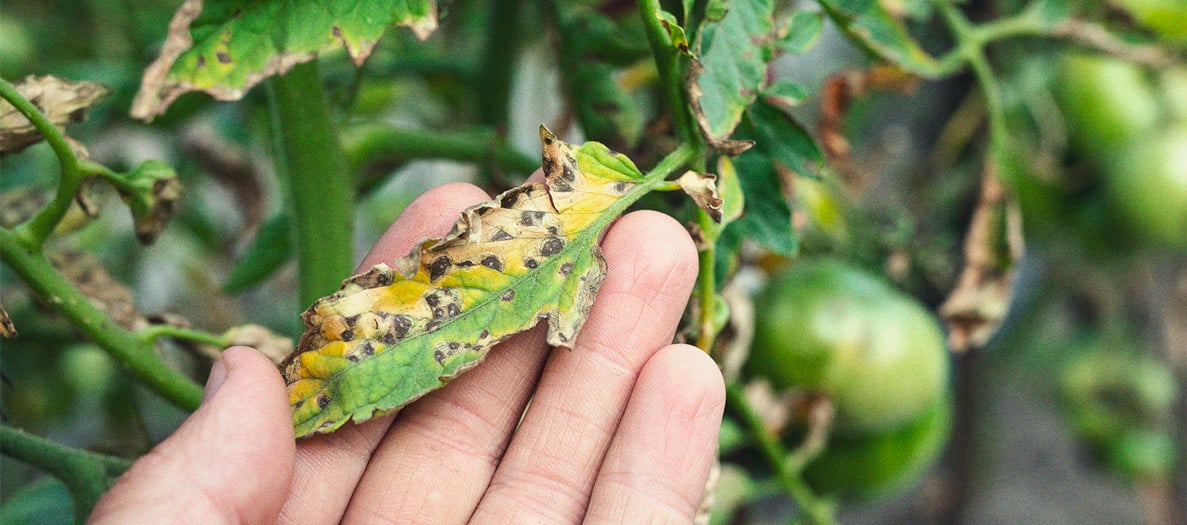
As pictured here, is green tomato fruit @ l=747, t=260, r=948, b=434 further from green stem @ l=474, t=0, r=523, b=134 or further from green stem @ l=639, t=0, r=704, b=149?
green stem @ l=639, t=0, r=704, b=149

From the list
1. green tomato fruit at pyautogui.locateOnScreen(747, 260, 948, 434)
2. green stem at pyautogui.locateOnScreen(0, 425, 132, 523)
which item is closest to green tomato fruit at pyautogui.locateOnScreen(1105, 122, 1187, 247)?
green tomato fruit at pyautogui.locateOnScreen(747, 260, 948, 434)

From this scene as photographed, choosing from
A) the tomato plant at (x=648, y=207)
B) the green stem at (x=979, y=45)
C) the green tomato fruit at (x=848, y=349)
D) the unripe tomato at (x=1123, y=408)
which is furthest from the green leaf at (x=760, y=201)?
the unripe tomato at (x=1123, y=408)

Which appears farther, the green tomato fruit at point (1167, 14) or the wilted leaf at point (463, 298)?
the green tomato fruit at point (1167, 14)

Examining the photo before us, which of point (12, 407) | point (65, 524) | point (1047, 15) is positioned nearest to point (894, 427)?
point (1047, 15)

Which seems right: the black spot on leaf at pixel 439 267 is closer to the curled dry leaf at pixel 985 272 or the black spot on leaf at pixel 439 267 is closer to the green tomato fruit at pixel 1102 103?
the curled dry leaf at pixel 985 272

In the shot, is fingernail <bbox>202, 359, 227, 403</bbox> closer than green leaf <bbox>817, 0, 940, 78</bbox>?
A: Yes

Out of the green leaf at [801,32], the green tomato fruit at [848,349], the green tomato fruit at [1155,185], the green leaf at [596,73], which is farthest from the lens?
the green tomato fruit at [1155,185]

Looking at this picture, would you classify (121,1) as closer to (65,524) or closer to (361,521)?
A: (65,524)
